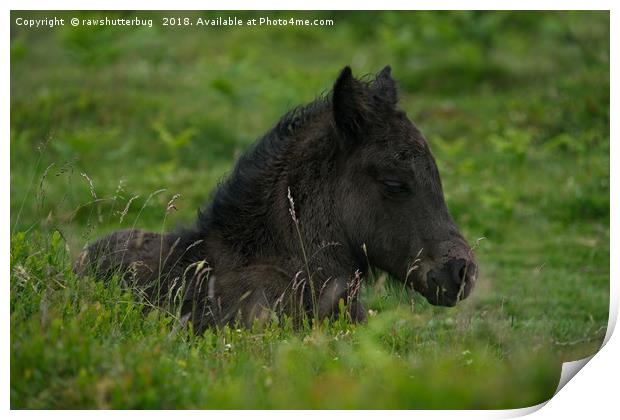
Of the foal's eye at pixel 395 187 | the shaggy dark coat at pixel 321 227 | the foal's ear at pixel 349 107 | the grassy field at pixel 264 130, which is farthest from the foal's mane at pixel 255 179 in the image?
the foal's eye at pixel 395 187

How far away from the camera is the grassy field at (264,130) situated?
550cm

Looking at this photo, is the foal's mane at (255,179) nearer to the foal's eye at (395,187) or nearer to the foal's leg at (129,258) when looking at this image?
the foal's leg at (129,258)

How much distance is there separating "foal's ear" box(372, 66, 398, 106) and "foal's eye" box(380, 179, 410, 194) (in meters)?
0.66

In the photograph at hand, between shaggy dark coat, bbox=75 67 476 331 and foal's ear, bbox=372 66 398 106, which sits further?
foal's ear, bbox=372 66 398 106

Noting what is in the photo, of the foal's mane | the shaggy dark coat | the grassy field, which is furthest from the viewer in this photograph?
the foal's mane

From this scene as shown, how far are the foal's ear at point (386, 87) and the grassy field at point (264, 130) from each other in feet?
4.60

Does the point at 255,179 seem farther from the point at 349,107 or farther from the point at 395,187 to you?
the point at 395,187

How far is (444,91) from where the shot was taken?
21375 millimetres

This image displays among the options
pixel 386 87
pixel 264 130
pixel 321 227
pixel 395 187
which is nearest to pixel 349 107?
pixel 386 87

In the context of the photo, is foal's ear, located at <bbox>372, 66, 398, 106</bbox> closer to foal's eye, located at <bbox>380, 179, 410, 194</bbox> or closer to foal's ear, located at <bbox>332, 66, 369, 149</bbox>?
foal's ear, located at <bbox>332, 66, 369, 149</bbox>

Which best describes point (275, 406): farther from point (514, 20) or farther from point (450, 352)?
point (514, 20)

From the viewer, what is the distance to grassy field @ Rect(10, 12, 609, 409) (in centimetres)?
550

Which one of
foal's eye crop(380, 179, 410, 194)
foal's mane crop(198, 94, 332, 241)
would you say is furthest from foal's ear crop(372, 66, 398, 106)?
foal's eye crop(380, 179, 410, 194)

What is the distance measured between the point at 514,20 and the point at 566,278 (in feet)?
49.0
